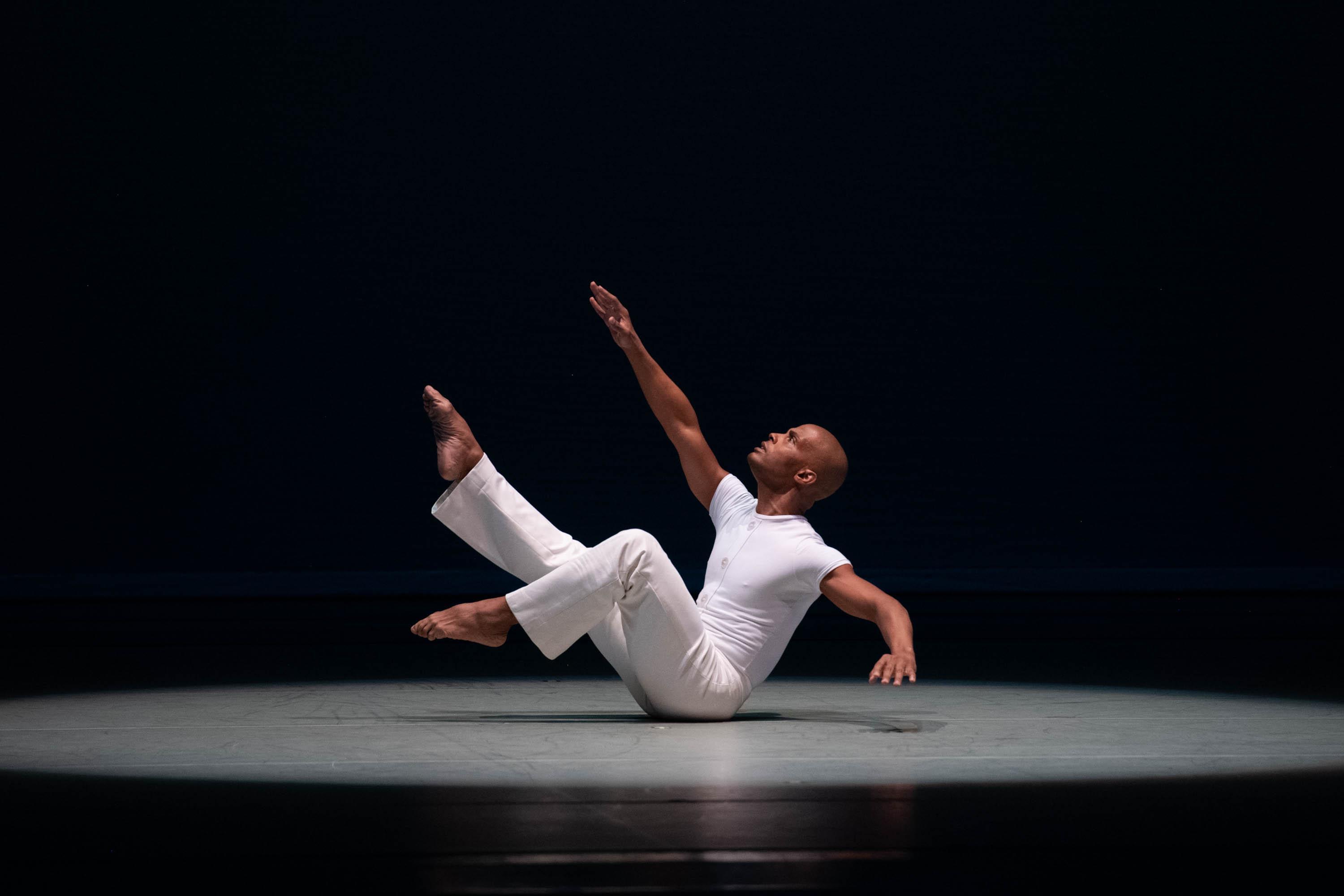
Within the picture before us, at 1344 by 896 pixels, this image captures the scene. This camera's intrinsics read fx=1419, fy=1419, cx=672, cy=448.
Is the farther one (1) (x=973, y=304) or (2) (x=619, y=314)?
(1) (x=973, y=304)

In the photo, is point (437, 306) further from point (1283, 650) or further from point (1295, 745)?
point (1295, 745)

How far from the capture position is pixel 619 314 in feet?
10.9

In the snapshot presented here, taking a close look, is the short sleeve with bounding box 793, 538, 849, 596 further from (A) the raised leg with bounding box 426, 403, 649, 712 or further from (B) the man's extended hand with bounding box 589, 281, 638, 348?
(B) the man's extended hand with bounding box 589, 281, 638, 348

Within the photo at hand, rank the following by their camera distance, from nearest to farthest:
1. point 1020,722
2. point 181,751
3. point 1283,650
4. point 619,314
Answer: point 181,751 → point 1020,722 → point 619,314 → point 1283,650

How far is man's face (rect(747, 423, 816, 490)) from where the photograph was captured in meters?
3.07

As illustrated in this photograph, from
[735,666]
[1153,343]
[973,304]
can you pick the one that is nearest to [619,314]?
[735,666]

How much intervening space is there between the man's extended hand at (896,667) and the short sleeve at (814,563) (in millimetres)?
373

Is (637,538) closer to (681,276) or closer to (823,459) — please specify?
Result: (823,459)

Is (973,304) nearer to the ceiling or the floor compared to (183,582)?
nearer to the ceiling

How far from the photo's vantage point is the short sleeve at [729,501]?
3.24m

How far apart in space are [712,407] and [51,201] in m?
3.00

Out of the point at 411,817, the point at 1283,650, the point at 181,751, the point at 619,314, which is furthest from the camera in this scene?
the point at 1283,650

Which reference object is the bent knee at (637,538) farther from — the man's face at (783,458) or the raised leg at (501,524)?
the man's face at (783,458)

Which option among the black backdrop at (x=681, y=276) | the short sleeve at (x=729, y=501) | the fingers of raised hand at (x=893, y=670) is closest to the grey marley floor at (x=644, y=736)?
the fingers of raised hand at (x=893, y=670)
